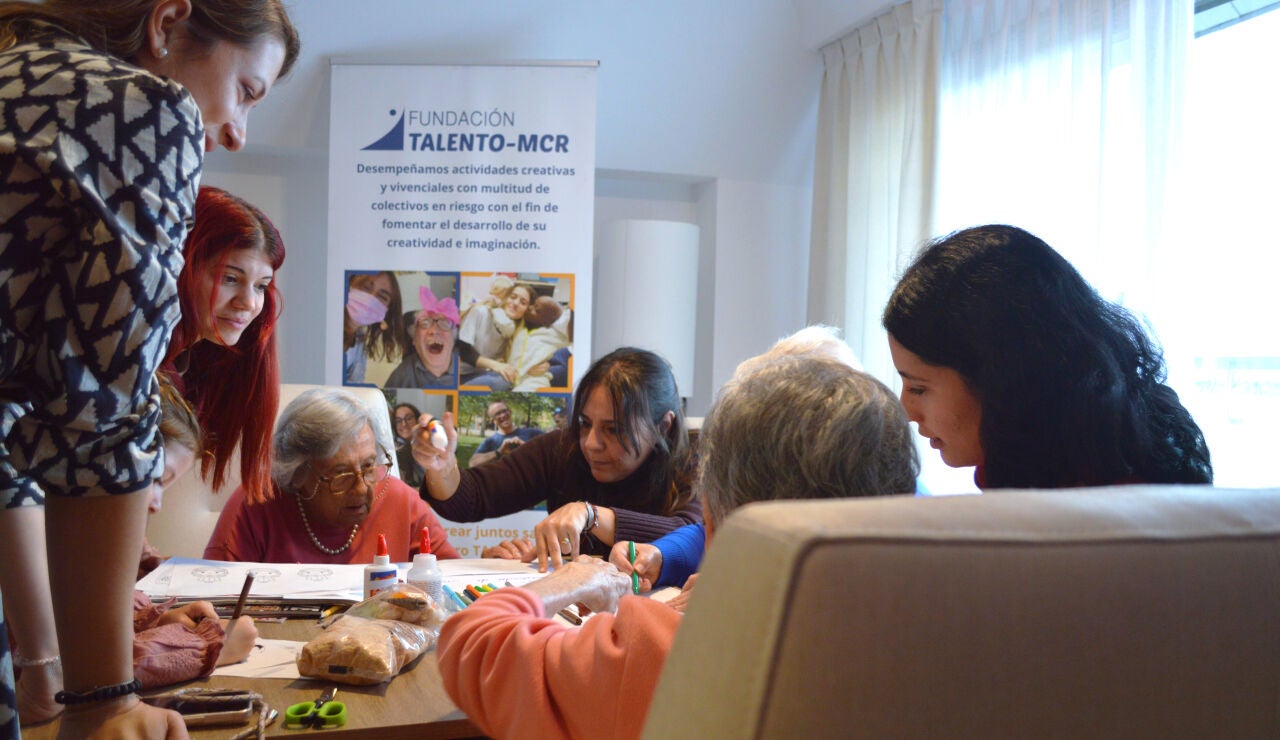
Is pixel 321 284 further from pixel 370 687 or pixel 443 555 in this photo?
pixel 370 687

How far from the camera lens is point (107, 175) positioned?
746mm

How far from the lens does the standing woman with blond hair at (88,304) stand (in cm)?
73

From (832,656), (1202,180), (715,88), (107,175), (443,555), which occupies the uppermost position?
(715,88)

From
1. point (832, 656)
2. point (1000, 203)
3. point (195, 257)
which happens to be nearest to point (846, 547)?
point (832, 656)

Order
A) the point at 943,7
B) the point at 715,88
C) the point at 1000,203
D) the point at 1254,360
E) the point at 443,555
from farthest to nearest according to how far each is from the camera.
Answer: the point at 715,88, the point at 943,7, the point at 1000,203, the point at 1254,360, the point at 443,555

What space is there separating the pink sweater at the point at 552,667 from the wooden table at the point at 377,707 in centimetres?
9

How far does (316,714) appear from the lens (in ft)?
4.06

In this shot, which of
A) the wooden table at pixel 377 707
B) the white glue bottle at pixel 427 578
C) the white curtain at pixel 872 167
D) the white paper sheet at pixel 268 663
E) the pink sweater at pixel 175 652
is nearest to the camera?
the wooden table at pixel 377 707

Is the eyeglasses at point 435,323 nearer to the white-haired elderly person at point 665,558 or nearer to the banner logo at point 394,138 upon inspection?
the banner logo at point 394,138

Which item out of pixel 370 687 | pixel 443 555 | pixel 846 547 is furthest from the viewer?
pixel 443 555

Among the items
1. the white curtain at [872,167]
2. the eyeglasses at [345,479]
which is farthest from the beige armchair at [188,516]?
the white curtain at [872,167]

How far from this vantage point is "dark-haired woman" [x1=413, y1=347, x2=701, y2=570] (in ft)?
8.76

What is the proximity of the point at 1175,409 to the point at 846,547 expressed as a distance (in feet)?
3.78

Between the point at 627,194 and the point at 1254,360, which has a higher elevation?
the point at 627,194
